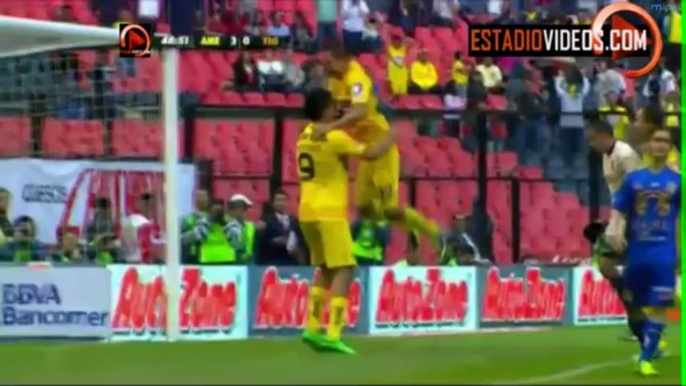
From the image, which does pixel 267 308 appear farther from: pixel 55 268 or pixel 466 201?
pixel 466 201

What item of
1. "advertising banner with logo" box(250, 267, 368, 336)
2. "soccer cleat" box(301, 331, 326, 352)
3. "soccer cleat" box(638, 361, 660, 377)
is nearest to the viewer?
"soccer cleat" box(638, 361, 660, 377)

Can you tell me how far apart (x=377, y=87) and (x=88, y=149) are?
711 cm

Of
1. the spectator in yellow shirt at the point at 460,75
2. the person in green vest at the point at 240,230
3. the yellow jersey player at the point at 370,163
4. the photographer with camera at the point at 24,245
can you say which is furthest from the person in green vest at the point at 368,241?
the spectator in yellow shirt at the point at 460,75

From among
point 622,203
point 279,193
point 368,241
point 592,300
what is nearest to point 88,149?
point 279,193

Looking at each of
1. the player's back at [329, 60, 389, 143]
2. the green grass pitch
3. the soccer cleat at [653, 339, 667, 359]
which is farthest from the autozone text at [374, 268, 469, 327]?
the player's back at [329, 60, 389, 143]

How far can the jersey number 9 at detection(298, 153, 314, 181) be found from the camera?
13.5 metres

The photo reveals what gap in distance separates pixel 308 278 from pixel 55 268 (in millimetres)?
3109

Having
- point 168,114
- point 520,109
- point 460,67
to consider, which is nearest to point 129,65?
point 168,114

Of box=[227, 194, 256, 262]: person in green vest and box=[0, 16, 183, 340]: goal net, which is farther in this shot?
box=[227, 194, 256, 262]: person in green vest

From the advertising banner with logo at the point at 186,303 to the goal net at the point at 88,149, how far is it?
310 mm

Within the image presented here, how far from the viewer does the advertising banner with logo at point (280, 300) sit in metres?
18.2

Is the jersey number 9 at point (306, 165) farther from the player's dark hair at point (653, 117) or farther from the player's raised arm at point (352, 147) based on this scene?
the player's dark hair at point (653, 117)

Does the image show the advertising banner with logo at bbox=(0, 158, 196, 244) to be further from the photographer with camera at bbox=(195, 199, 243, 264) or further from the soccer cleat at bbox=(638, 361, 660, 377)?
the soccer cleat at bbox=(638, 361, 660, 377)

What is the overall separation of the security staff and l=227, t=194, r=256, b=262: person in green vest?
0.08 m
